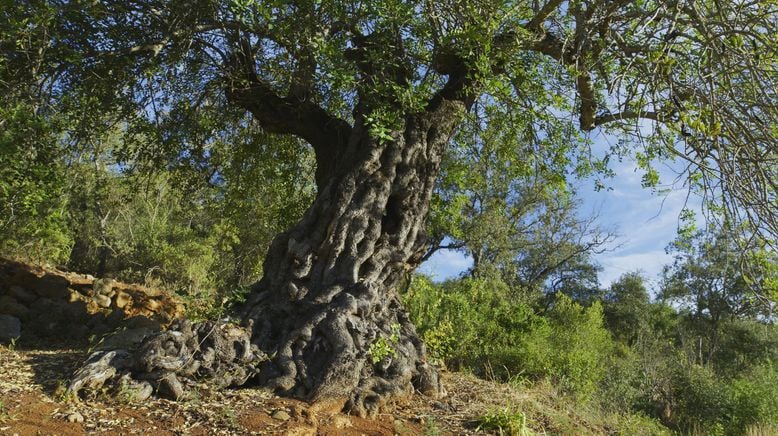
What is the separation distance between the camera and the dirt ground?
12.1 feet

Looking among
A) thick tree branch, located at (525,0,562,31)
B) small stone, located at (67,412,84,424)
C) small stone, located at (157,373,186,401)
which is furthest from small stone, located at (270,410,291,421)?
thick tree branch, located at (525,0,562,31)

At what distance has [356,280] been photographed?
5.39 metres

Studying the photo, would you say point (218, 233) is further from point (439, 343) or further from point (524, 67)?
point (524, 67)

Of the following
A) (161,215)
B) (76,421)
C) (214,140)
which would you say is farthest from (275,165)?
(161,215)

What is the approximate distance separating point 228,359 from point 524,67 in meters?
4.31

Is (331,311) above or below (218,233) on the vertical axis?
below

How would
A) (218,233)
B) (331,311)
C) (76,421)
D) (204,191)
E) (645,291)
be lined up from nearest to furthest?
(76,421) → (331,311) → (204,191) → (218,233) → (645,291)

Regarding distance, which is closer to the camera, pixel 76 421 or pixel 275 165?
pixel 76 421

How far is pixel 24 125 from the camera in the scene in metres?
5.36

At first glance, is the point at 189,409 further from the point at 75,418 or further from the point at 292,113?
the point at 292,113

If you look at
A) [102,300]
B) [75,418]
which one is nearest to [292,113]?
[75,418]

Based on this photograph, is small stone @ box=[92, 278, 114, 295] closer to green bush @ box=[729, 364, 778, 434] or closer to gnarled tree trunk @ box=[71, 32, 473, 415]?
gnarled tree trunk @ box=[71, 32, 473, 415]

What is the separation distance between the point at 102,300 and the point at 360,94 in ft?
18.2

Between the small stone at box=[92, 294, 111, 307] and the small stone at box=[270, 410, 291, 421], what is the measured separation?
19.3ft
